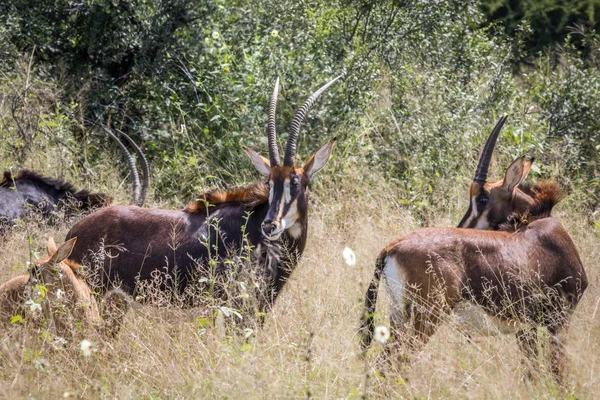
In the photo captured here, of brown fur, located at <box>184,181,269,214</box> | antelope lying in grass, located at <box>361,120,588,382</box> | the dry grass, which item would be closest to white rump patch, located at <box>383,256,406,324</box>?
antelope lying in grass, located at <box>361,120,588,382</box>

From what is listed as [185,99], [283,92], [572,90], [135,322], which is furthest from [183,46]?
[135,322]

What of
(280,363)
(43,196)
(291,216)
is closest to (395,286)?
(280,363)

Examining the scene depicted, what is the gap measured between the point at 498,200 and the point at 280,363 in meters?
2.40

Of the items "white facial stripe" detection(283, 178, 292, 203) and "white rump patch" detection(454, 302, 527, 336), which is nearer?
"white rump patch" detection(454, 302, 527, 336)

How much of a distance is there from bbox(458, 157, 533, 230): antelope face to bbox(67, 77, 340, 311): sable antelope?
46.7 inches

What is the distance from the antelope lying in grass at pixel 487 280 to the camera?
4.45 metres

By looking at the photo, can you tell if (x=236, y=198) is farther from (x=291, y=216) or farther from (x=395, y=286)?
(x=395, y=286)

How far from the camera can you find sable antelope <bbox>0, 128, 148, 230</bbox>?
7.64m

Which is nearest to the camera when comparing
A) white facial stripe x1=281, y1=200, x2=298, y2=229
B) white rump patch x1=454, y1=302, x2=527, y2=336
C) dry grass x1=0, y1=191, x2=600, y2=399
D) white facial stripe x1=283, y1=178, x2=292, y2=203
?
dry grass x1=0, y1=191, x2=600, y2=399

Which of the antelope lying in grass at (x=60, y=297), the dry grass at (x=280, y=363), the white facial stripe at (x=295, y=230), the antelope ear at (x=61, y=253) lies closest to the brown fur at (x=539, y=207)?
the dry grass at (x=280, y=363)

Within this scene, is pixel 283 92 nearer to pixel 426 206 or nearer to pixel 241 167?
pixel 241 167

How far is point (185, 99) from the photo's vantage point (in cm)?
952

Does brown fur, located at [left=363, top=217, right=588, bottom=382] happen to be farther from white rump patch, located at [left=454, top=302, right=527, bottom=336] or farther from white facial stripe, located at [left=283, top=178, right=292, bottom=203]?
white facial stripe, located at [left=283, top=178, right=292, bottom=203]

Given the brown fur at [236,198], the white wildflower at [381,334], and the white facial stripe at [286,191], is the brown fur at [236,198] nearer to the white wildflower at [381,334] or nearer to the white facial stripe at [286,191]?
the white facial stripe at [286,191]
